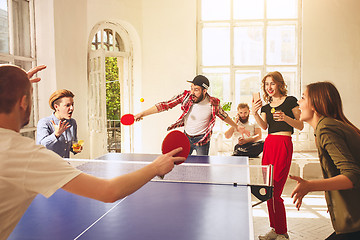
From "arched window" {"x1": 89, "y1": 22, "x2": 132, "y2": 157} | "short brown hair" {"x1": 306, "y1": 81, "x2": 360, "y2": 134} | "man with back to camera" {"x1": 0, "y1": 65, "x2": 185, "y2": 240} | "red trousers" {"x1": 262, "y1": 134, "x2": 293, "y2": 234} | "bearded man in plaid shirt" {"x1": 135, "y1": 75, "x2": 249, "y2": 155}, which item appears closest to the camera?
"man with back to camera" {"x1": 0, "y1": 65, "x2": 185, "y2": 240}

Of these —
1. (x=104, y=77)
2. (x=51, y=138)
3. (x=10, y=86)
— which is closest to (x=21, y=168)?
(x=10, y=86)

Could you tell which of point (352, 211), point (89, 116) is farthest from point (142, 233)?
point (89, 116)

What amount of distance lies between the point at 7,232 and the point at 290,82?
720cm

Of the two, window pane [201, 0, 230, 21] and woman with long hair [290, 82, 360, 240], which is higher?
window pane [201, 0, 230, 21]

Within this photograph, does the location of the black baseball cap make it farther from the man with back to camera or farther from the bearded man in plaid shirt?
the man with back to camera

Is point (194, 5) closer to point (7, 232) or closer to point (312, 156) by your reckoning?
point (312, 156)

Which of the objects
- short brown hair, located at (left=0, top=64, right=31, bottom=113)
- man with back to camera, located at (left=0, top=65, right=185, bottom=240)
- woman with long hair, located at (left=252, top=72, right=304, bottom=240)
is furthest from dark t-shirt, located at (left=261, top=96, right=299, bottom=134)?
short brown hair, located at (left=0, top=64, right=31, bottom=113)

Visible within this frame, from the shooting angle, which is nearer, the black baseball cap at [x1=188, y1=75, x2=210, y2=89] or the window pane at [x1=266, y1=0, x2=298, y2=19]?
the black baseball cap at [x1=188, y1=75, x2=210, y2=89]

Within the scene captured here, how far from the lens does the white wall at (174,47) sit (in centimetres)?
679

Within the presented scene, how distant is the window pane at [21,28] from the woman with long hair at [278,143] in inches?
121

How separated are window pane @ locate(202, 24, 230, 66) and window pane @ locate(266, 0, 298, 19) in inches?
39.6

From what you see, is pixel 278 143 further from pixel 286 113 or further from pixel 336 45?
pixel 336 45

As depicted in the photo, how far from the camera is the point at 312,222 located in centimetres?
440

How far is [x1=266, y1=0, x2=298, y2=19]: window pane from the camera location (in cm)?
760
